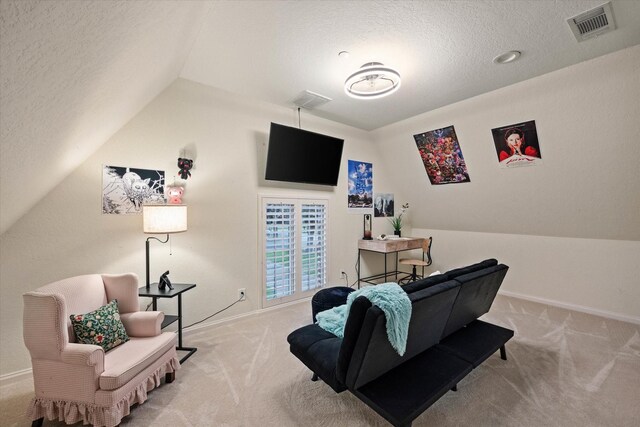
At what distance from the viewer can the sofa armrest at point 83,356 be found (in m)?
1.60

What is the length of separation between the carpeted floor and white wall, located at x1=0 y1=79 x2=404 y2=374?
0.62 metres

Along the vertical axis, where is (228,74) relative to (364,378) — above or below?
above

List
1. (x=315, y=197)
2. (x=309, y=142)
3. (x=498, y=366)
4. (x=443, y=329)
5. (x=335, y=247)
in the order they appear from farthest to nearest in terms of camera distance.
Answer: (x=335, y=247)
(x=315, y=197)
(x=309, y=142)
(x=498, y=366)
(x=443, y=329)

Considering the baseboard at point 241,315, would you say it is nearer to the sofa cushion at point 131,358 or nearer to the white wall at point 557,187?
the sofa cushion at point 131,358

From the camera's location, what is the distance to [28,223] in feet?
7.24

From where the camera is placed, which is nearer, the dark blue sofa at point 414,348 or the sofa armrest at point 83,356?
the dark blue sofa at point 414,348

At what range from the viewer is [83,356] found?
159cm

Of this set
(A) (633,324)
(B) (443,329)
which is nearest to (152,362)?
(B) (443,329)

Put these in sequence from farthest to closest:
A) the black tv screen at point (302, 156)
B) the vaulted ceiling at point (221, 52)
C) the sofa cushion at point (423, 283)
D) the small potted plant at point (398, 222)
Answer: the small potted plant at point (398, 222), the black tv screen at point (302, 156), the sofa cushion at point (423, 283), the vaulted ceiling at point (221, 52)

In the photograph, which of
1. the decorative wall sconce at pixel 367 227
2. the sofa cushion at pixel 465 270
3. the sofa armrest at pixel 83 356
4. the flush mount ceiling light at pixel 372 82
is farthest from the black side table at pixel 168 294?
the decorative wall sconce at pixel 367 227

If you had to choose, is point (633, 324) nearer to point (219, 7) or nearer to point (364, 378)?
point (364, 378)

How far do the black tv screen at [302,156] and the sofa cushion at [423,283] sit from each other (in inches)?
94.1

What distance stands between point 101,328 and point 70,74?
1.70 m

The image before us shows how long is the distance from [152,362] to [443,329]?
2.27 metres
